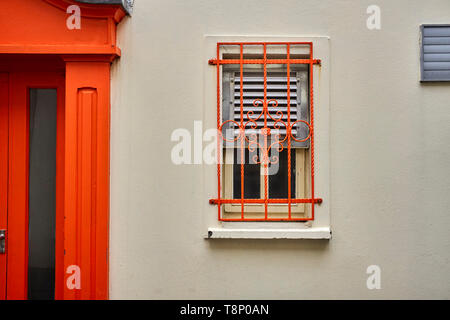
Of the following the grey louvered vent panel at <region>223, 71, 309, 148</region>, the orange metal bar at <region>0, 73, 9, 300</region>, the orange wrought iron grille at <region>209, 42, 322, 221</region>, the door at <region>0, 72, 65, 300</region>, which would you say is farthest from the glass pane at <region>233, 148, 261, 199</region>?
the orange metal bar at <region>0, 73, 9, 300</region>

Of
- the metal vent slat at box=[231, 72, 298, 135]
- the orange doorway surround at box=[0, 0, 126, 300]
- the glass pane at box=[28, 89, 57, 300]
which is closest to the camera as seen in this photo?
the orange doorway surround at box=[0, 0, 126, 300]

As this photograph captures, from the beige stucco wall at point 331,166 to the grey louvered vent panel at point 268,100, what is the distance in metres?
0.25

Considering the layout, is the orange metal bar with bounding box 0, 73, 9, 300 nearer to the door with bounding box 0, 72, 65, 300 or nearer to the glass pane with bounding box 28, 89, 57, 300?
the door with bounding box 0, 72, 65, 300

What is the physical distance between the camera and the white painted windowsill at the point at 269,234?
293 cm

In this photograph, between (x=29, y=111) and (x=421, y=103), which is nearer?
(x=421, y=103)

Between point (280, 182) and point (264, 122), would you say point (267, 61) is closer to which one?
point (264, 122)

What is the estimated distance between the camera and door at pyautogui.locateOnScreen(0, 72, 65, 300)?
3.16 meters

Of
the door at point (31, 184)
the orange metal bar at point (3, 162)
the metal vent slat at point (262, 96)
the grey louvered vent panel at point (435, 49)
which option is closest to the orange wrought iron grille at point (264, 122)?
the metal vent slat at point (262, 96)
